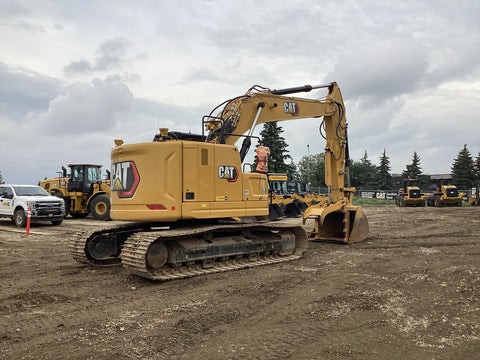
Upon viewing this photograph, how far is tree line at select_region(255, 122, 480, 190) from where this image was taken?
50412 mm

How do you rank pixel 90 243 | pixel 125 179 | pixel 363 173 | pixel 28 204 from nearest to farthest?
pixel 125 179, pixel 90 243, pixel 28 204, pixel 363 173

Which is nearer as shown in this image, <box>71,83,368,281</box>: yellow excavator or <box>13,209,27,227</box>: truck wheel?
<box>71,83,368,281</box>: yellow excavator

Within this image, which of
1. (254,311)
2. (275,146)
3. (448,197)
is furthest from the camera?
(275,146)

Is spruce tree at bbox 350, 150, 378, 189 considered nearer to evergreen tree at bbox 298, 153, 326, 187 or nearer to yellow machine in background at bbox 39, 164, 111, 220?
evergreen tree at bbox 298, 153, 326, 187

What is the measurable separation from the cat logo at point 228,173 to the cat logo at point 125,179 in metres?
1.67

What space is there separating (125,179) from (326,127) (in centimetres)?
707

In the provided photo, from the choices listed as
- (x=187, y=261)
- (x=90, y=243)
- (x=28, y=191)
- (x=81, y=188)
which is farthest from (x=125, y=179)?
(x=81, y=188)

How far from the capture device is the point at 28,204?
57.0 feet

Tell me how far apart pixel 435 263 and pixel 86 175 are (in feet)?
60.5

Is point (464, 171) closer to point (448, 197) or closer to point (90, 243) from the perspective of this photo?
point (448, 197)

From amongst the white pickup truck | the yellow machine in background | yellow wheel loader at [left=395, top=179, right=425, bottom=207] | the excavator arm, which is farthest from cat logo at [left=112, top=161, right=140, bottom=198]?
yellow wheel loader at [left=395, top=179, right=425, bottom=207]

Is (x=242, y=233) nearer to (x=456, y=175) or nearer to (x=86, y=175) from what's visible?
(x=86, y=175)

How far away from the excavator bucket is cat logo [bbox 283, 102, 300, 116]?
9.45ft

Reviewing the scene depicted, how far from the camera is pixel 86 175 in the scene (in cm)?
2197
